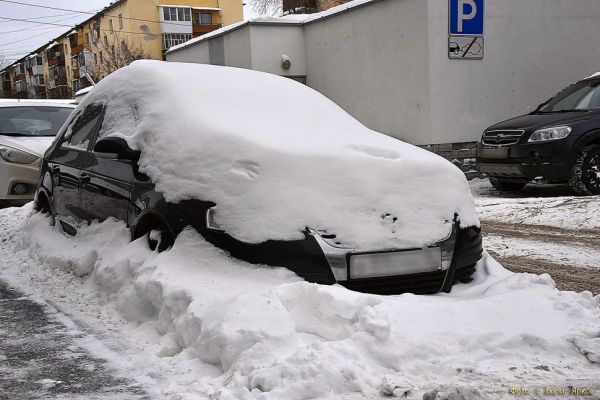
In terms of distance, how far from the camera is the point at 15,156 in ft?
23.1

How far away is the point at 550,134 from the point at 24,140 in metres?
7.08

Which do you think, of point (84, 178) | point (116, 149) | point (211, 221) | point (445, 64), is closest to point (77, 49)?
point (445, 64)

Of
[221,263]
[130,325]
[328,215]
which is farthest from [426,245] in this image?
[130,325]

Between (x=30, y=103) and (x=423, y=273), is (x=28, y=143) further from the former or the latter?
(x=423, y=273)

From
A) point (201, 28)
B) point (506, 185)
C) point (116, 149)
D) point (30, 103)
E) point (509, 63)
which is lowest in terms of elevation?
point (506, 185)

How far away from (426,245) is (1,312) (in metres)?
2.78

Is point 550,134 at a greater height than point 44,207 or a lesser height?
greater

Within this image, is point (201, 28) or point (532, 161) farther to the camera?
point (201, 28)

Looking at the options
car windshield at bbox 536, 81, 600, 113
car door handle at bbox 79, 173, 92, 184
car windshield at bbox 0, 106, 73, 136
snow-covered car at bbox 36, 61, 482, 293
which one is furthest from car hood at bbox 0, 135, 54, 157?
car windshield at bbox 536, 81, 600, 113

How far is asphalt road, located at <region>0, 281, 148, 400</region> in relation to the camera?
2578 millimetres

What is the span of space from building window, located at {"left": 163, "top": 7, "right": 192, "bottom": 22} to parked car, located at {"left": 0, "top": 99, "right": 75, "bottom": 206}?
47.1 m

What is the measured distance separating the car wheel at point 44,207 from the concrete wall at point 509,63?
7.42 metres

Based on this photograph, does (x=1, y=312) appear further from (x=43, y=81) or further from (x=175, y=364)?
(x=43, y=81)

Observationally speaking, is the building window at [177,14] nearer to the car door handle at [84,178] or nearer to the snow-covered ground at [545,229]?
the snow-covered ground at [545,229]
